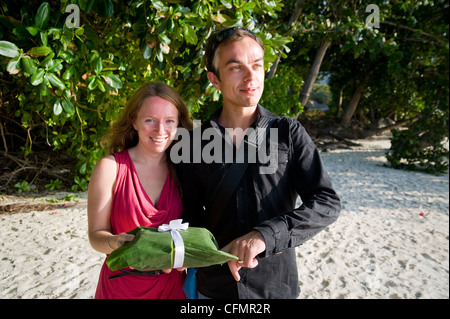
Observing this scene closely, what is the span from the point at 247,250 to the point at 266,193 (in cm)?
36

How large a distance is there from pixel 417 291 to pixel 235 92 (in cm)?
332

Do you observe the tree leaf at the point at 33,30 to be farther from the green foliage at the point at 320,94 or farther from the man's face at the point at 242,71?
the green foliage at the point at 320,94

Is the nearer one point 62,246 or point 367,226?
point 62,246

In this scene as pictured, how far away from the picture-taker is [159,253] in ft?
3.90

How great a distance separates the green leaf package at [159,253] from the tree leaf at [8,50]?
1471 mm

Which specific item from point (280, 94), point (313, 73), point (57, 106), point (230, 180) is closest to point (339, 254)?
point (280, 94)

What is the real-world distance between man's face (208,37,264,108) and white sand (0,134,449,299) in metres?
2.34

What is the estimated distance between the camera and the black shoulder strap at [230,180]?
1510 millimetres

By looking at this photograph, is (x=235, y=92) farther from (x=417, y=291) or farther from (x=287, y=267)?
(x=417, y=291)

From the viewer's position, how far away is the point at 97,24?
3199 mm

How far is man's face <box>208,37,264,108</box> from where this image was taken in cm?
153

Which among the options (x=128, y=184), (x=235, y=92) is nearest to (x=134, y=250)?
(x=128, y=184)

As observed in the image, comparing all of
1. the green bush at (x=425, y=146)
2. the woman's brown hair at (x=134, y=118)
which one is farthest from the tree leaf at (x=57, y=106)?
the green bush at (x=425, y=146)

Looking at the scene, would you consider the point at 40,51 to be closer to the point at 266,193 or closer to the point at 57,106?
the point at 57,106
